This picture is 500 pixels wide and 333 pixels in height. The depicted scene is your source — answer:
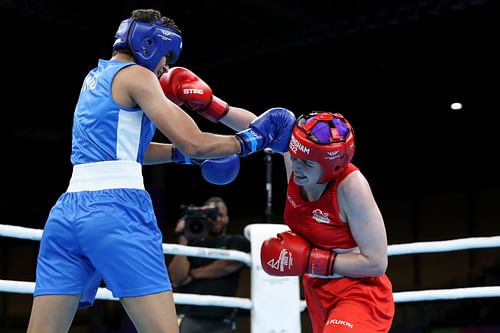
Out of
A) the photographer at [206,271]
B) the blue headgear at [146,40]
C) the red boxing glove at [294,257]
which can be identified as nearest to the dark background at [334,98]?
the photographer at [206,271]

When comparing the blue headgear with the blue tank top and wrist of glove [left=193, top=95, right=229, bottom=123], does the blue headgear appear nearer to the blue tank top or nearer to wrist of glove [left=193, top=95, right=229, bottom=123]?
the blue tank top

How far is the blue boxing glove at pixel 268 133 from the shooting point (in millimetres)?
2268

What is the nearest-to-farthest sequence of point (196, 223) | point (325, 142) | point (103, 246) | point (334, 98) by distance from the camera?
point (103, 246) → point (325, 142) → point (196, 223) → point (334, 98)

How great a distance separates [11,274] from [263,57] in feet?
22.2

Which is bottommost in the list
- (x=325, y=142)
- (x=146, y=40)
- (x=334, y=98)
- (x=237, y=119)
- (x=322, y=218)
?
(x=322, y=218)

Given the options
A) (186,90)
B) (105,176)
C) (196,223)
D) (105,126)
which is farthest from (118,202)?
(196,223)

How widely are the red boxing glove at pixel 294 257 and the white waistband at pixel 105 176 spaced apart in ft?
1.79

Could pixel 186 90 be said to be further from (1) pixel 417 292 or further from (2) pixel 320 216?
(1) pixel 417 292

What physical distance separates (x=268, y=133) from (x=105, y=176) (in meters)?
0.52

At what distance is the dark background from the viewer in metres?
7.64

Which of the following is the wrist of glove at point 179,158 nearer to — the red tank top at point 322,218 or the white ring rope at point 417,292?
the red tank top at point 322,218

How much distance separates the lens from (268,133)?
2357mm

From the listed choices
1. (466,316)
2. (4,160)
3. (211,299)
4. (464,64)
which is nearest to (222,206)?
(211,299)

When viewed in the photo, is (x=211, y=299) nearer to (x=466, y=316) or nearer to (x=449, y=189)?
(x=466, y=316)
